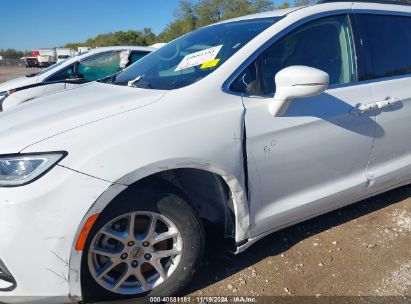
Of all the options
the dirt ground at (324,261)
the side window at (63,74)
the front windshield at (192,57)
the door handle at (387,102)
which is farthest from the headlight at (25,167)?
the side window at (63,74)

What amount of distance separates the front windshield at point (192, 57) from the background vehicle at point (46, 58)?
188 feet

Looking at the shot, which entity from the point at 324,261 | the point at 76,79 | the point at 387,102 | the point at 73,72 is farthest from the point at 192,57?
the point at 73,72

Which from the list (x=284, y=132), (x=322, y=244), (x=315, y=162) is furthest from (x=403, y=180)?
(x=284, y=132)

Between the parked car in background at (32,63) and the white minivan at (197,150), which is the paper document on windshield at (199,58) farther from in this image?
the parked car in background at (32,63)

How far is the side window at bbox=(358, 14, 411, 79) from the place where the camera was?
2.77 m

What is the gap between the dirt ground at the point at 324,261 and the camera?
2.41 metres

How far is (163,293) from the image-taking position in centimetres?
223

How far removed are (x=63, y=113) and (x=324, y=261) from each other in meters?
1.97

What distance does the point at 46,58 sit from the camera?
5562 centimetres

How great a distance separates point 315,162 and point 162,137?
42.2 inches

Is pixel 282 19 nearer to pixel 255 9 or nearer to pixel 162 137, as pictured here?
pixel 162 137

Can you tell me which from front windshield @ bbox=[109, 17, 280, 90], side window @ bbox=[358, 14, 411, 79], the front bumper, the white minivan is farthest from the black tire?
side window @ bbox=[358, 14, 411, 79]

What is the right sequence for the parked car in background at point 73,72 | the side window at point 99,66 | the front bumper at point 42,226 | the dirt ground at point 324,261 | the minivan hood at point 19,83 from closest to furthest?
the front bumper at point 42,226 < the dirt ground at point 324,261 < the parked car in background at point 73,72 < the minivan hood at point 19,83 < the side window at point 99,66

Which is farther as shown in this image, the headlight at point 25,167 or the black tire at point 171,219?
the black tire at point 171,219
